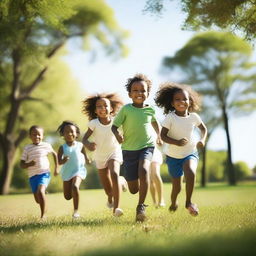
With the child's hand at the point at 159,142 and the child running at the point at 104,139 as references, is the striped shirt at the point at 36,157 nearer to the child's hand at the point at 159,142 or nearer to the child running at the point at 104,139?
the child running at the point at 104,139

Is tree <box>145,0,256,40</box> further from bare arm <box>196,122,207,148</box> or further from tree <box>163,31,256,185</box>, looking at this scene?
tree <box>163,31,256,185</box>

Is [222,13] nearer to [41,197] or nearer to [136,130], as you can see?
[136,130]

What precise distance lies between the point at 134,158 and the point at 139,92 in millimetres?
897

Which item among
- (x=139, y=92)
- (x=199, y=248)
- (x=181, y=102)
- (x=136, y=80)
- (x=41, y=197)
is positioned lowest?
(x=199, y=248)

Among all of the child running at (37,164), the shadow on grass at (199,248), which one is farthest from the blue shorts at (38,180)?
the shadow on grass at (199,248)

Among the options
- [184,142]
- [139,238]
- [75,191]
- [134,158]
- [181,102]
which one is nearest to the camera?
[139,238]

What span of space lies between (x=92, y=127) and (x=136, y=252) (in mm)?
3810

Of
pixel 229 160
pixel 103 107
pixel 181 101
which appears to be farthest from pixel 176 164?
pixel 229 160

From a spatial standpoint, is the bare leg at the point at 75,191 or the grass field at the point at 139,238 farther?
the bare leg at the point at 75,191

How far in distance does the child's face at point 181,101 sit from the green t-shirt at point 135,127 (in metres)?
0.42

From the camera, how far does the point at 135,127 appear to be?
629 cm

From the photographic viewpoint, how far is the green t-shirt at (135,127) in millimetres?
6250

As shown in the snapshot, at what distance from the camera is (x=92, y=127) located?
Answer: 7.11 metres

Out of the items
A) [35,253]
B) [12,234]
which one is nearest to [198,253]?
[35,253]
